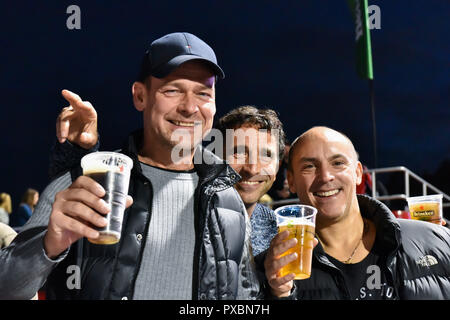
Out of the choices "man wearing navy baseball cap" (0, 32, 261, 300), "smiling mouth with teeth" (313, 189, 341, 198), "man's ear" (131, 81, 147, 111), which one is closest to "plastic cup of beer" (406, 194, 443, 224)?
"smiling mouth with teeth" (313, 189, 341, 198)

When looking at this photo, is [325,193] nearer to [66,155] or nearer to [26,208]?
[66,155]

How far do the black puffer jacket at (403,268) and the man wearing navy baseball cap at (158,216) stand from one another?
0.50 m

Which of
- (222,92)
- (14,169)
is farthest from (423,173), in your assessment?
(14,169)

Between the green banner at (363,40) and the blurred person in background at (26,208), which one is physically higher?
the green banner at (363,40)

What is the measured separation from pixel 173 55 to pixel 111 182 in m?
1.03

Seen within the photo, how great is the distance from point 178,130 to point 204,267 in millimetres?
756

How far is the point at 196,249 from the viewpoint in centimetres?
267

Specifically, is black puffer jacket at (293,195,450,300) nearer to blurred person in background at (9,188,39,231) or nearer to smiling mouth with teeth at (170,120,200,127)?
smiling mouth with teeth at (170,120,200,127)

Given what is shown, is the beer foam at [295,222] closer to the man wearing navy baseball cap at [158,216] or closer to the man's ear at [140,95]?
the man wearing navy baseball cap at [158,216]

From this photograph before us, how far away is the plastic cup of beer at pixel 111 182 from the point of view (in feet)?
6.77

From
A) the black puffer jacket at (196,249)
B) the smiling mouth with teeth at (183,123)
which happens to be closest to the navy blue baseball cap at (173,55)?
the smiling mouth with teeth at (183,123)

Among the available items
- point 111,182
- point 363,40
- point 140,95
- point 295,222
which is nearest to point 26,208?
point 140,95

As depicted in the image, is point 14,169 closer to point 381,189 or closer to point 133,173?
point 381,189

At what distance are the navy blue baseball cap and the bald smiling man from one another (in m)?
0.95
